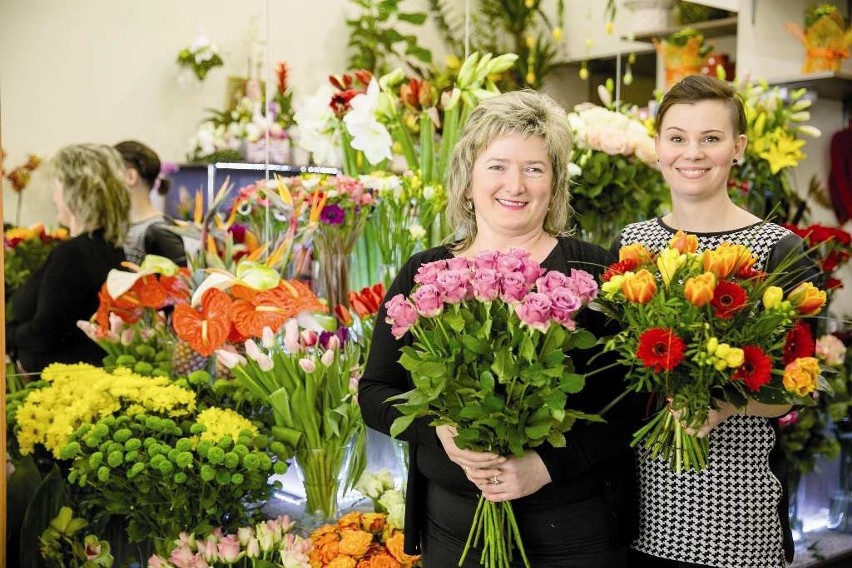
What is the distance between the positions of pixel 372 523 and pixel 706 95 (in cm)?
107

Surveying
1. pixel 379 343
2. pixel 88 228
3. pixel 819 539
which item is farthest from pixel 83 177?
pixel 819 539

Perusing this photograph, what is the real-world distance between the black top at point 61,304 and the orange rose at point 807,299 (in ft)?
4.99

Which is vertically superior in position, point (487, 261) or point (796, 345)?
point (487, 261)

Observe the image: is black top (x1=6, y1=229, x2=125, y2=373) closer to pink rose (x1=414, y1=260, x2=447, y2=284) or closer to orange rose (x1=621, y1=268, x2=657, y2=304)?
pink rose (x1=414, y1=260, x2=447, y2=284)

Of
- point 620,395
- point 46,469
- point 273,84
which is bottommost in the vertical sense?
point 46,469

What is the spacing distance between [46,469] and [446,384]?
4.06 feet

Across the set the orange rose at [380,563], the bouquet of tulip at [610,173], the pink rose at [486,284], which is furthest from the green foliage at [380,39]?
the pink rose at [486,284]

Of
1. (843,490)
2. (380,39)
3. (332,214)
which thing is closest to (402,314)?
(332,214)

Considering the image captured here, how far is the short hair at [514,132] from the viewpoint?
1.71 metres

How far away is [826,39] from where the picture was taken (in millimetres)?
4152

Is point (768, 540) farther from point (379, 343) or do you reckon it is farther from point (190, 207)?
point (190, 207)

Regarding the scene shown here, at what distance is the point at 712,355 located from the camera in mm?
1464

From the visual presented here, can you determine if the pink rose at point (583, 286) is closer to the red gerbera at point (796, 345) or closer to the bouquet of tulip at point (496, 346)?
the bouquet of tulip at point (496, 346)

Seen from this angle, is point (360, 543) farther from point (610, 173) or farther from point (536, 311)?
point (610, 173)
